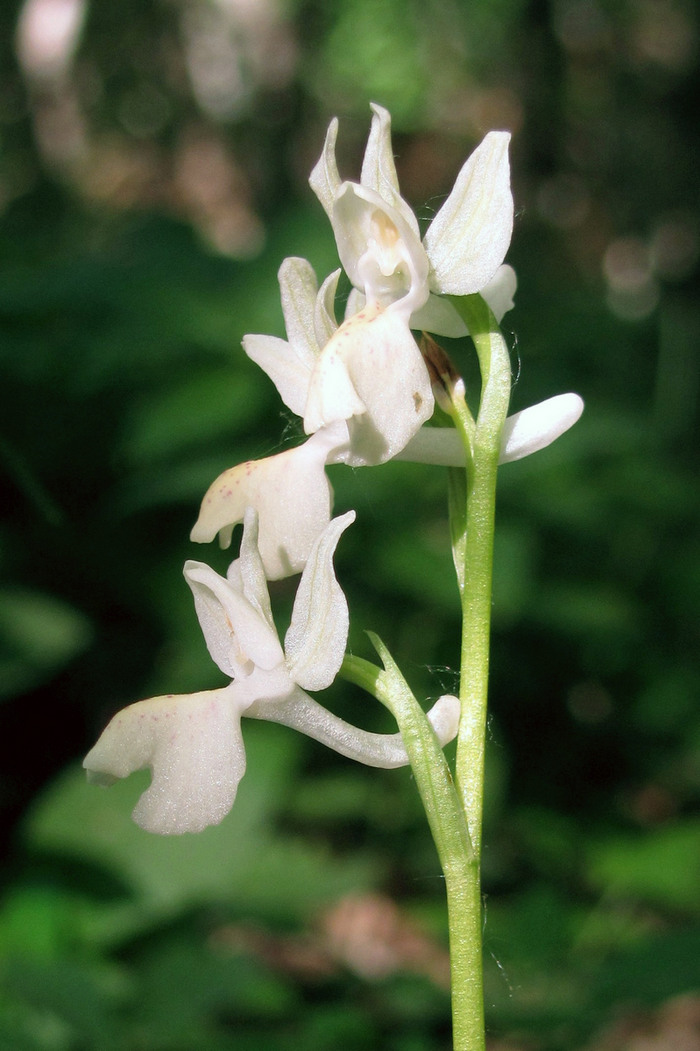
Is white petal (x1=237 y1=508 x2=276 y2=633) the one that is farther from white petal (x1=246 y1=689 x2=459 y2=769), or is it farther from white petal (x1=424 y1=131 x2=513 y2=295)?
white petal (x1=424 y1=131 x2=513 y2=295)

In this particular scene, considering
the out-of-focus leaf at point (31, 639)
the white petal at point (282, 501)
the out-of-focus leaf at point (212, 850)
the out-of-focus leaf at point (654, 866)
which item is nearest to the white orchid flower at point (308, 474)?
the white petal at point (282, 501)

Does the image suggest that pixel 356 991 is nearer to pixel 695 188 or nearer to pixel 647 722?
pixel 647 722

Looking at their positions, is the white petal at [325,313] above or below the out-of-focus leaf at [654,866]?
above

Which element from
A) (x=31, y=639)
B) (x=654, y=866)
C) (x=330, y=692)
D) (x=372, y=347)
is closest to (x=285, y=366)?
(x=372, y=347)

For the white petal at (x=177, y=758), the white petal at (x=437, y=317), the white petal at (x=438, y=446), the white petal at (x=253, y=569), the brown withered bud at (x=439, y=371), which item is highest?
the white petal at (x=437, y=317)

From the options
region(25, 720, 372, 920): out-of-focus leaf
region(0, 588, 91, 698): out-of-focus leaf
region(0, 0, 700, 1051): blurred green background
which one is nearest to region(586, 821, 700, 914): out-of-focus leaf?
region(0, 0, 700, 1051): blurred green background

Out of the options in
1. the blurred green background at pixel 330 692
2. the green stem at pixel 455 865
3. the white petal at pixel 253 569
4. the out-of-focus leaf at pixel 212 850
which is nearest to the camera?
the green stem at pixel 455 865

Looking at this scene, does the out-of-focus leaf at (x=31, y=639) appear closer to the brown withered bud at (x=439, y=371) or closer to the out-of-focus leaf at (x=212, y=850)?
the out-of-focus leaf at (x=212, y=850)
